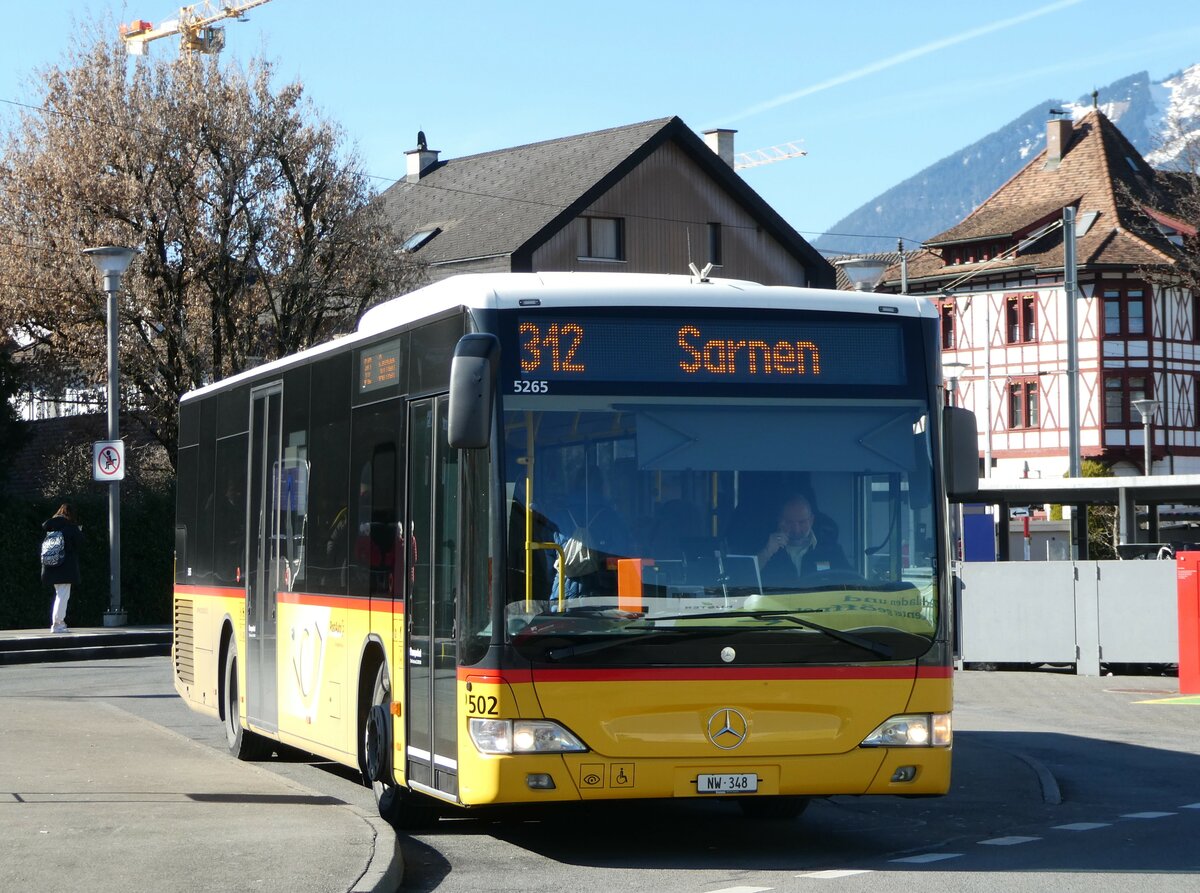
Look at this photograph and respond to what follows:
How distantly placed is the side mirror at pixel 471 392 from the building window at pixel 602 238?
44544mm

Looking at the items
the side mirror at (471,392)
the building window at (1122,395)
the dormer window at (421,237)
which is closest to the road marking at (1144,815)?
the side mirror at (471,392)

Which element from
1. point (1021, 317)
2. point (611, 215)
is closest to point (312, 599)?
point (611, 215)

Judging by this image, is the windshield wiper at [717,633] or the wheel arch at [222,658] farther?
the wheel arch at [222,658]

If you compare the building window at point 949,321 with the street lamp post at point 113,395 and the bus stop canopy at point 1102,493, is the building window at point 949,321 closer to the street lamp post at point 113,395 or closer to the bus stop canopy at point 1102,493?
the bus stop canopy at point 1102,493

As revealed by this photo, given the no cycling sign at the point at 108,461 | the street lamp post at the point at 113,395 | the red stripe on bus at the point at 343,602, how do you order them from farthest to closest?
the street lamp post at the point at 113,395, the no cycling sign at the point at 108,461, the red stripe on bus at the point at 343,602

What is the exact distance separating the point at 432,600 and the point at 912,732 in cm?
251

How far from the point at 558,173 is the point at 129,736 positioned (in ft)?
134

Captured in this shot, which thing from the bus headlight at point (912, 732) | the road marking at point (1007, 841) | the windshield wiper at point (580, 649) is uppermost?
the windshield wiper at point (580, 649)

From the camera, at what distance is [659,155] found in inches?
2167

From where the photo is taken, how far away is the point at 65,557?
1160 inches

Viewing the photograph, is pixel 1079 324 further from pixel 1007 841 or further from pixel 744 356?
pixel 744 356

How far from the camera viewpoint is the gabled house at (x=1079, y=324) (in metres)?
72.1

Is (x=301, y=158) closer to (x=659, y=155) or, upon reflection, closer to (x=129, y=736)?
(x=659, y=155)

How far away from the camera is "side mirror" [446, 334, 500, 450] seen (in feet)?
30.3
